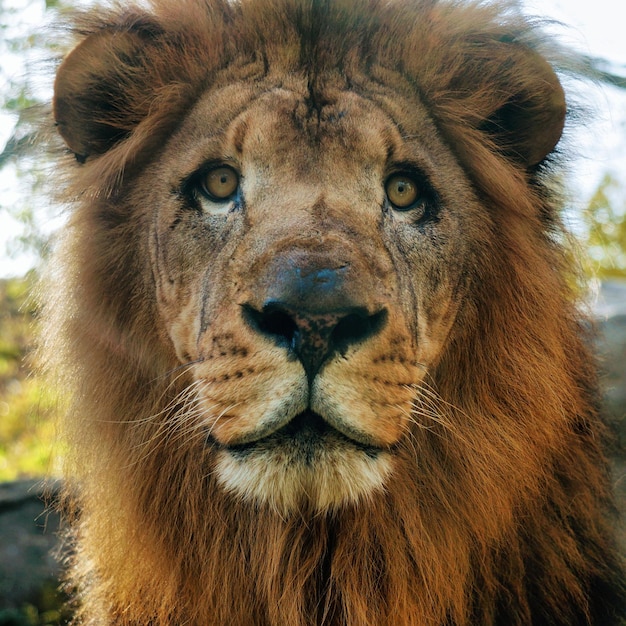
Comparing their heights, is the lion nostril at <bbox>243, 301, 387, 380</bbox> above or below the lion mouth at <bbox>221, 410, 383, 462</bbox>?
above

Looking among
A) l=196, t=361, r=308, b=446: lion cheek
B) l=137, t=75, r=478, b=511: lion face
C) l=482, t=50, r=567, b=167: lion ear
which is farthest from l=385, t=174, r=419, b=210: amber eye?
l=196, t=361, r=308, b=446: lion cheek

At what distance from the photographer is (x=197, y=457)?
2994mm

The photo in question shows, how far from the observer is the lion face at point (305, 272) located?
2283mm

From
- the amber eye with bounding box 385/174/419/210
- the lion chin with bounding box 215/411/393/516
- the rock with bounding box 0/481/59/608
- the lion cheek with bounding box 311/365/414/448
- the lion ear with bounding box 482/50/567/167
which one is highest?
the lion ear with bounding box 482/50/567/167

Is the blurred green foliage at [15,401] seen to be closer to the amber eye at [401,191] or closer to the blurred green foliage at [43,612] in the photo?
the blurred green foliage at [43,612]

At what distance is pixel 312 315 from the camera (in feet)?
7.23

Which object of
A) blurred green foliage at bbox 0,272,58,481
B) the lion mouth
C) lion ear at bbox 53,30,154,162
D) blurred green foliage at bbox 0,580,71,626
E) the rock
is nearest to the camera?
the lion mouth

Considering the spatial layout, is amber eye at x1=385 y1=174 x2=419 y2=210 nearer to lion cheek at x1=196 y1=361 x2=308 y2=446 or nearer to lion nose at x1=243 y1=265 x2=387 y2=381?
lion nose at x1=243 y1=265 x2=387 y2=381

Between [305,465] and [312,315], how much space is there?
474mm

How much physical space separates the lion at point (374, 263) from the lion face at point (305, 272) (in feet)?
0.04

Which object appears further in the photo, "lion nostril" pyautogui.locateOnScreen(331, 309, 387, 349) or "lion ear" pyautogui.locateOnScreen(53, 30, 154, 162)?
"lion ear" pyautogui.locateOnScreen(53, 30, 154, 162)

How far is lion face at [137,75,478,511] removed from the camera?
2283 millimetres

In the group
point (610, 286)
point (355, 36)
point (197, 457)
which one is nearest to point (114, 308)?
point (197, 457)

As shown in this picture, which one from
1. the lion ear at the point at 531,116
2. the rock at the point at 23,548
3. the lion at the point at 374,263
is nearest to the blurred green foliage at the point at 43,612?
the rock at the point at 23,548
